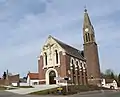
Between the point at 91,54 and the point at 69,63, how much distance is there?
12.3m

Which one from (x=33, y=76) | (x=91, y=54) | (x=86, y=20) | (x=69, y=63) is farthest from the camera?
(x=33, y=76)

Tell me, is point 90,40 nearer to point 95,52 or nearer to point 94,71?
point 95,52

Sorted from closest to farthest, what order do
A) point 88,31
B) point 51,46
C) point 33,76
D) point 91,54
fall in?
point 51,46, point 91,54, point 88,31, point 33,76

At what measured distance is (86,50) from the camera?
71938 mm

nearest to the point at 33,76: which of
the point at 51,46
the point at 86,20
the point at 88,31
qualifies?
the point at 51,46

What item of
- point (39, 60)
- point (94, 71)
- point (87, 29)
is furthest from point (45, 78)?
point (87, 29)

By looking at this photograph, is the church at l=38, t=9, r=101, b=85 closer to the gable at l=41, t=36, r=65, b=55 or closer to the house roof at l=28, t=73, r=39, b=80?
the gable at l=41, t=36, r=65, b=55

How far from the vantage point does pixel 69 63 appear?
2408 inches

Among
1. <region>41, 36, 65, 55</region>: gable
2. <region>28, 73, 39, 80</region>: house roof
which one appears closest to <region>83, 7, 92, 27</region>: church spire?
Result: <region>41, 36, 65, 55</region>: gable

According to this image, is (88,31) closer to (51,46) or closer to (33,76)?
(51,46)

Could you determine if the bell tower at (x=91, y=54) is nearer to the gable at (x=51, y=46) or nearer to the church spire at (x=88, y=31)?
the church spire at (x=88, y=31)

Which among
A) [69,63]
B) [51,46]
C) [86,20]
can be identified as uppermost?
[86,20]

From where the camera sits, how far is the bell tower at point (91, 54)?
69562mm

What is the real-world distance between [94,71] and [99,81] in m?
3.65
